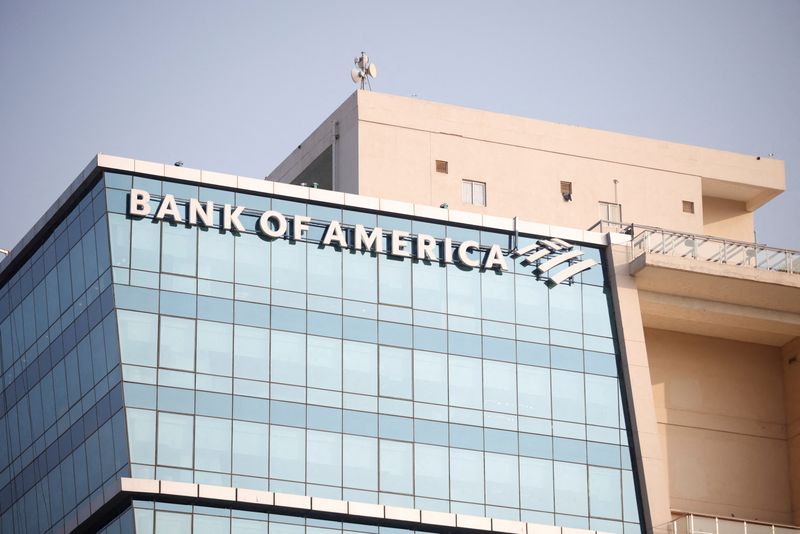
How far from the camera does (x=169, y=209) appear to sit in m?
72.7

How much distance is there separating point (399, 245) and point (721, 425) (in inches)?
685

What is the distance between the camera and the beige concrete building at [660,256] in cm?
7856

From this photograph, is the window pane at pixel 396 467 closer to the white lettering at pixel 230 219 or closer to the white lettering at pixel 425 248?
the white lettering at pixel 425 248

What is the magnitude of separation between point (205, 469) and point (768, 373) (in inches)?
1097

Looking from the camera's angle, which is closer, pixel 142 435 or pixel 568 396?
pixel 142 435

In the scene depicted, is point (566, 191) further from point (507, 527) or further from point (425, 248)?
point (507, 527)

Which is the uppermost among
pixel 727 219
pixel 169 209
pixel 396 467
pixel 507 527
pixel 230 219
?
pixel 727 219

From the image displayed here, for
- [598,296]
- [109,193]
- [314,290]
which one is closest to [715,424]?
[598,296]

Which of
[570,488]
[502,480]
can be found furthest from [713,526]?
[502,480]

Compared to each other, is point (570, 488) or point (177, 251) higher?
point (177, 251)

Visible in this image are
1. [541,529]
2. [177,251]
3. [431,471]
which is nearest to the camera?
[177,251]

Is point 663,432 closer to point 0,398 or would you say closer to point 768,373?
point 768,373

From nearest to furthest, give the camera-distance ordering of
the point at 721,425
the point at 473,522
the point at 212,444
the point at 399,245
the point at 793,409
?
1. the point at 212,444
2. the point at 473,522
3. the point at 399,245
4. the point at 721,425
5. the point at 793,409

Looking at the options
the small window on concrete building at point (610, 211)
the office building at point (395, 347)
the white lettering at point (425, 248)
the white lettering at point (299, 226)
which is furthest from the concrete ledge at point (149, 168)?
the small window on concrete building at point (610, 211)
